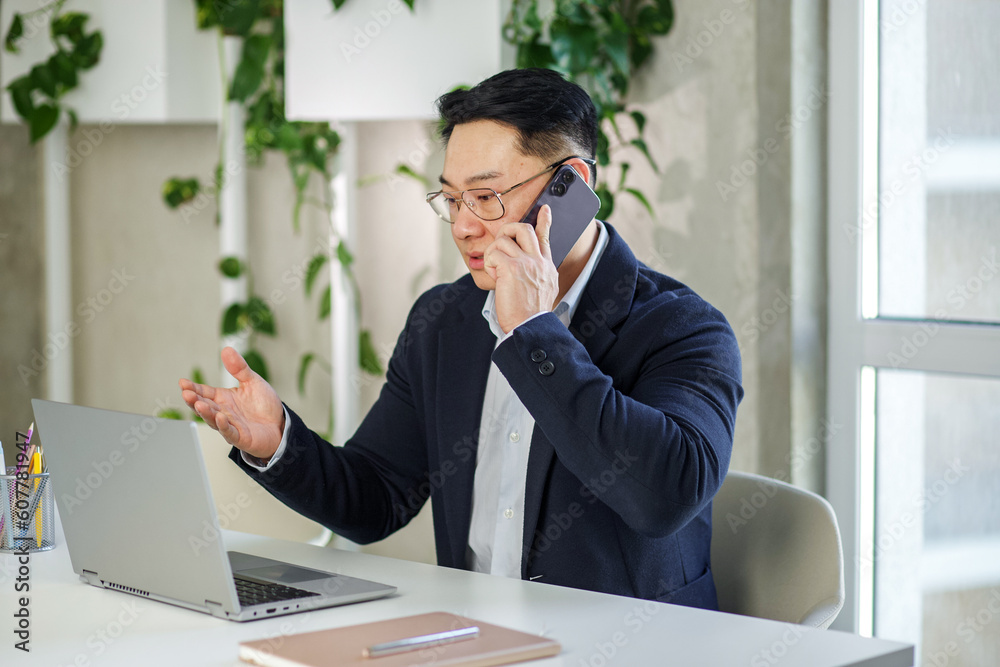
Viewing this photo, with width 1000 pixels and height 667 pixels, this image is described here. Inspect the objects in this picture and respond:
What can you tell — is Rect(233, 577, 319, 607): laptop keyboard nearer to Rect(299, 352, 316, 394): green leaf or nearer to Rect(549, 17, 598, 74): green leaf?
Rect(549, 17, 598, 74): green leaf

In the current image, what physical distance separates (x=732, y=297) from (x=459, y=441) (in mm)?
1022

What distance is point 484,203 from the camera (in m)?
1.69

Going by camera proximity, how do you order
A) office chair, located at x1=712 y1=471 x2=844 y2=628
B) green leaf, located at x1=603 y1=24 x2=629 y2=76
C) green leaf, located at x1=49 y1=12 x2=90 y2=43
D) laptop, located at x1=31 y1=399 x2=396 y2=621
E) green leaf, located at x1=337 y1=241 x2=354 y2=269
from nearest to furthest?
laptop, located at x1=31 y1=399 x2=396 y2=621 < office chair, located at x1=712 y1=471 x2=844 y2=628 < green leaf, located at x1=603 y1=24 x2=629 y2=76 < green leaf, located at x1=337 y1=241 x2=354 y2=269 < green leaf, located at x1=49 y1=12 x2=90 y2=43

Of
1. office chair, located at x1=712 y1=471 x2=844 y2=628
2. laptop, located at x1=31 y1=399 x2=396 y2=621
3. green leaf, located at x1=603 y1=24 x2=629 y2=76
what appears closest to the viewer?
laptop, located at x1=31 y1=399 x2=396 y2=621

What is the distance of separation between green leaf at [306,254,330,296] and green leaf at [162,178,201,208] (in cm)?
54

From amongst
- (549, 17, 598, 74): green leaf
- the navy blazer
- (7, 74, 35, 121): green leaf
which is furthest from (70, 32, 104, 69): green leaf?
the navy blazer

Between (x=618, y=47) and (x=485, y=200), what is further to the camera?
(x=618, y=47)

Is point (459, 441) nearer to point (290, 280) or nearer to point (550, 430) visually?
point (550, 430)

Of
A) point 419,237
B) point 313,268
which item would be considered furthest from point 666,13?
point 313,268

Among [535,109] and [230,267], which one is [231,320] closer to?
[230,267]

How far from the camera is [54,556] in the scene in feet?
5.04

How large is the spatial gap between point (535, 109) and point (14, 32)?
7.81 ft

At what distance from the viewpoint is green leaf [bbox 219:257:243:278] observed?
336 cm

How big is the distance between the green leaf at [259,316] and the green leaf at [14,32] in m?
1.08
